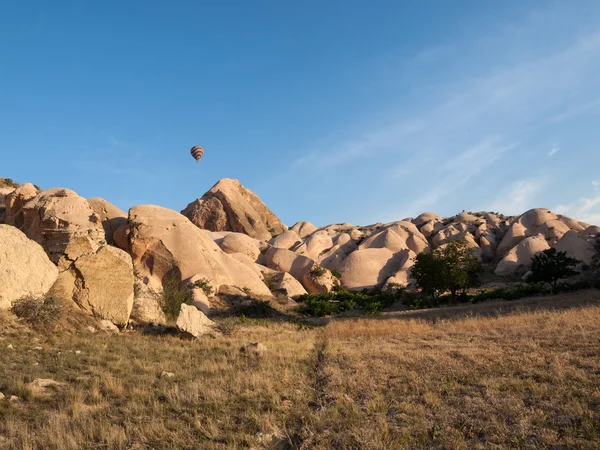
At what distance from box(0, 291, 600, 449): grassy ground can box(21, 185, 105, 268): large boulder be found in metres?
4.82

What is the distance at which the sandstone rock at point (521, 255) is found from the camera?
4505 centimetres

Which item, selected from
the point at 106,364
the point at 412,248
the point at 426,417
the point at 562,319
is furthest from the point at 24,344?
the point at 412,248

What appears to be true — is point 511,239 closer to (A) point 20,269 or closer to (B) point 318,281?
(B) point 318,281

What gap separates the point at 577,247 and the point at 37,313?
48.9 metres

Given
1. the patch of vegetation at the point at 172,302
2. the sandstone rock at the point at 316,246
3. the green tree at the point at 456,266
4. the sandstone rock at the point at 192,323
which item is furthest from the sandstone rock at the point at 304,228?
the sandstone rock at the point at 192,323

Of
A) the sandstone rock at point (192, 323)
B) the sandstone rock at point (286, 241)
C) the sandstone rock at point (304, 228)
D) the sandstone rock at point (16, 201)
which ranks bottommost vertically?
the sandstone rock at point (192, 323)

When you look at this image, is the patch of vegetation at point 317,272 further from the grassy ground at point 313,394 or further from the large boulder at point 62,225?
the grassy ground at point 313,394

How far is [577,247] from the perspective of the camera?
43.9m

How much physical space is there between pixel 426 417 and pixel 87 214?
68.6 feet

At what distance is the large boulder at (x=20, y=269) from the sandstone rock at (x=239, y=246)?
3121 centimetres

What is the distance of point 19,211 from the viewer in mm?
26188

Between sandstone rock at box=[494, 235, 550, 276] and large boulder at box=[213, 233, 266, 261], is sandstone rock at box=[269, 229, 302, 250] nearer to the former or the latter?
large boulder at box=[213, 233, 266, 261]

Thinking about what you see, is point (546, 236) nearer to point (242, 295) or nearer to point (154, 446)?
point (242, 295)

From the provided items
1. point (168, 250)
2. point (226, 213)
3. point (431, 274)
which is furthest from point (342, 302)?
point (226, 213)
